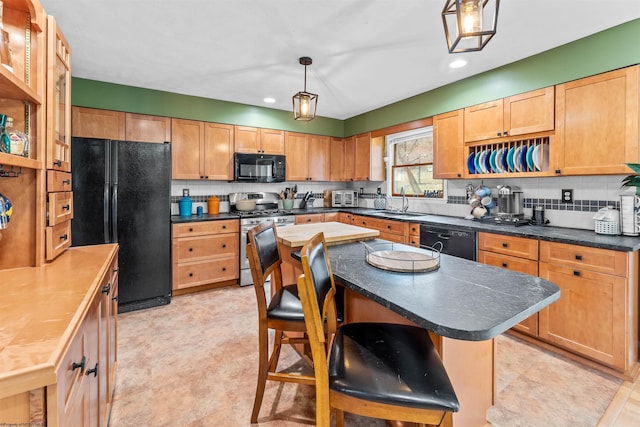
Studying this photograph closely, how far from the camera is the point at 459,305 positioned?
1.04 m

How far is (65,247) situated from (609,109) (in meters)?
3.91

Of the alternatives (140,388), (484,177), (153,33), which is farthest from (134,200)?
(484,177)

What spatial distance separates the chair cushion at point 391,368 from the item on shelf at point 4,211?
1462mm

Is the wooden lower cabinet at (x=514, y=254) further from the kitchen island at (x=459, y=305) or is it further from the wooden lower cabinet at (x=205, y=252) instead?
the wooden lower cabinet at (x=205, y=252)

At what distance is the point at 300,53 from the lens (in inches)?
110

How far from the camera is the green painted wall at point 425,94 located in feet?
7.82

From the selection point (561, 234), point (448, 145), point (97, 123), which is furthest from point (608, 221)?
point (97, 123)

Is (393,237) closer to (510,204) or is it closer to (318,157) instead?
(510,204)

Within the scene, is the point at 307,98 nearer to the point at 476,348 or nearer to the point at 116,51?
the point at 116,51

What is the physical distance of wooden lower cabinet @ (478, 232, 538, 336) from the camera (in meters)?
2.47

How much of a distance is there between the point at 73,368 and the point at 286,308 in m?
0.94

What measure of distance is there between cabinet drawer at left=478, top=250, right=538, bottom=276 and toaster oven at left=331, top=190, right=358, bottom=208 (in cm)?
276

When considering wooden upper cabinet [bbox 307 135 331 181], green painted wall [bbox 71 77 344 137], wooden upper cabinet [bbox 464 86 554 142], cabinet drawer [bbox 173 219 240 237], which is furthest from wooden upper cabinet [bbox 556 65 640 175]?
cabinet drawer [bbox 173 219 240 237]

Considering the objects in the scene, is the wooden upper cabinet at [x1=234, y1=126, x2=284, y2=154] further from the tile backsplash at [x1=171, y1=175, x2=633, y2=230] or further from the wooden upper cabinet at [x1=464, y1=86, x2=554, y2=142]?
the wooden upper cabinet at [x1=464, y1=86, x2=554, y2=142]
